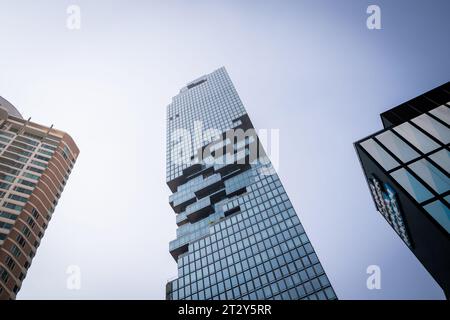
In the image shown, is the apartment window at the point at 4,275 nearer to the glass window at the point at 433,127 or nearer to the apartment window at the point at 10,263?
the apartment window at the point at 10,263

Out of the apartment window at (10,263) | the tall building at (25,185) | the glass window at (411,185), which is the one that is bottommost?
the glass window at (411,185)

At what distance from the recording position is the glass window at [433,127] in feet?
42.6

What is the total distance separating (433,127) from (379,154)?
2.39 m

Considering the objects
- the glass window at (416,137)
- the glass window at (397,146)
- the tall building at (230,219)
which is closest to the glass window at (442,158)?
the glass window at (416,137)

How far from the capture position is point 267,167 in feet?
278

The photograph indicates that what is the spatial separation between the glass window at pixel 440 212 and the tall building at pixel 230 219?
44.5 metres

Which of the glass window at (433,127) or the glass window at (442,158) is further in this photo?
the glass window at (433,127)

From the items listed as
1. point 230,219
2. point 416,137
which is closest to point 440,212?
point 416,137

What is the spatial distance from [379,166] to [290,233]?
52685 millimetres

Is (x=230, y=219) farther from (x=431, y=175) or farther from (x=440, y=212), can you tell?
(x=440, y=212)

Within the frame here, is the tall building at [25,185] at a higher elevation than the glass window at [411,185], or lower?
higher

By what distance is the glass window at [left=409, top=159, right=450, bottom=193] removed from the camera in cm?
1145
